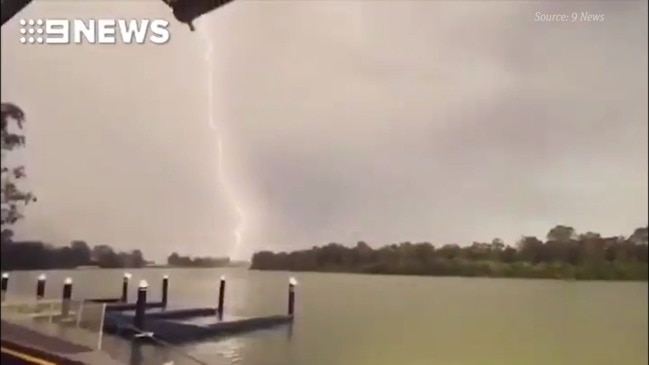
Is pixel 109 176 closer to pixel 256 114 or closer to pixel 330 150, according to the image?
pixel 256 114

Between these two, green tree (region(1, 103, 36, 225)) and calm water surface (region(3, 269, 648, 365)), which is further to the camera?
green tree (region(1, 103, 36, 225))

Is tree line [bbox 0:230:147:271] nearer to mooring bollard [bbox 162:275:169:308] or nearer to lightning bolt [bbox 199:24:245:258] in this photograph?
mooring bollard [bbox 162:275:169:308]

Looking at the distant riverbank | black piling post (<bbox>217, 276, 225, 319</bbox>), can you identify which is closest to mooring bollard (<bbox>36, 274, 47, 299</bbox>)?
black piling post (<bbox>217, 276, 225, 319</bbox>)

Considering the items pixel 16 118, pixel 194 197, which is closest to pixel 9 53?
pixel 16 118

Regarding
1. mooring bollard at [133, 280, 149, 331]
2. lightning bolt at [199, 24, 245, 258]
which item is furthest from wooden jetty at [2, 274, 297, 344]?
lightning bolt at [199, 24, 245, 258]

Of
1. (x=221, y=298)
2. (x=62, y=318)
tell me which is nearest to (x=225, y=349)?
(x=221, y=298)

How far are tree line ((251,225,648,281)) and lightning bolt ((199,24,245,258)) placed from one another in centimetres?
6

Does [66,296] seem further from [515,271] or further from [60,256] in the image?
[515,271]

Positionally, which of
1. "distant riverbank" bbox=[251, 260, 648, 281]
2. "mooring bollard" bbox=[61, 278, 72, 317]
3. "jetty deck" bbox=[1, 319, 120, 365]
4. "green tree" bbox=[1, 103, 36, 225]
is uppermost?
"green tree" bbox=[1, 103, 36, 225]

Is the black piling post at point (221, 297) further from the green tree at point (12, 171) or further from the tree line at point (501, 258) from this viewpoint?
the green tree at point (12, 171)

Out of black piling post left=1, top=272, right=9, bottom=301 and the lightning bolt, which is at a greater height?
the lightning bolt

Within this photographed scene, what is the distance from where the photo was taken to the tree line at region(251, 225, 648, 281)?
1608mm

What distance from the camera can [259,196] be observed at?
1689mm

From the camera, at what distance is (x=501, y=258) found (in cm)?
163
